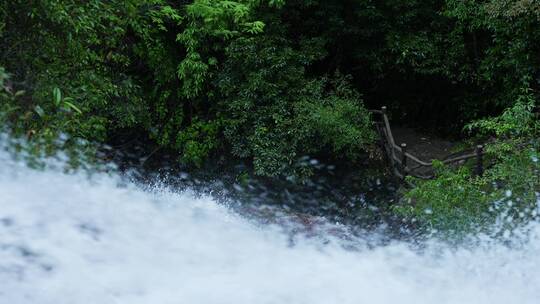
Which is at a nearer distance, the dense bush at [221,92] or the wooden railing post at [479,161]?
the wooden railing post at [479,161]

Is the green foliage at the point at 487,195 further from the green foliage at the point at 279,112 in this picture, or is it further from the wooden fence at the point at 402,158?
the green foliage at the point at 279,112

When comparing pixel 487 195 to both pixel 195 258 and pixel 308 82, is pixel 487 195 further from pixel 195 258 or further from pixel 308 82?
pixel 308 82

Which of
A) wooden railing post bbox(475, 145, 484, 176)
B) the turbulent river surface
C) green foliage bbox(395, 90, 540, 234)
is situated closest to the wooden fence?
wooden railing post bbox(475, 145, 484, 176)

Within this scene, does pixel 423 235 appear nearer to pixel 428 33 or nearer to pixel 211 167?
pixel 211 167

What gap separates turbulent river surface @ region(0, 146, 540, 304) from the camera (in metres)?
4.37

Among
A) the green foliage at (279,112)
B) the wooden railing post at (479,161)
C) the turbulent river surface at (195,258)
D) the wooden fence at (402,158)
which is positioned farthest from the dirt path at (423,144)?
the turbulent river surface at (195,258)

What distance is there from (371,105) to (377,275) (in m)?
7.68

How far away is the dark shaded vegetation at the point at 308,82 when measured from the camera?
6.81 metres

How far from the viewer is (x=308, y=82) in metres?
9.85

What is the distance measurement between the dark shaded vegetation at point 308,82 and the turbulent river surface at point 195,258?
0.53m

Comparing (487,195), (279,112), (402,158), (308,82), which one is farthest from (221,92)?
(487,195)

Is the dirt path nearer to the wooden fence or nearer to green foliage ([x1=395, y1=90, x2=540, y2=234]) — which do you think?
the wooden fence

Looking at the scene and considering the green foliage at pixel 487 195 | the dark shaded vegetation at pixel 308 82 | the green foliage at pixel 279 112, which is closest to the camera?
the green foliage at pixel 487 195

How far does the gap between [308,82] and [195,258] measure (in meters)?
5.36
